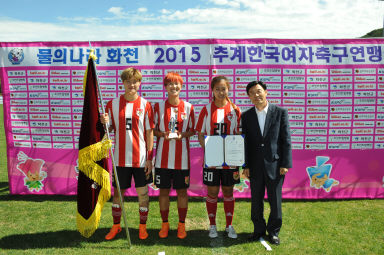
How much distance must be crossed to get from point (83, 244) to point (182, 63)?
3.07 meters

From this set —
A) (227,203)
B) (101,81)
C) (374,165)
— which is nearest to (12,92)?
(101,81)

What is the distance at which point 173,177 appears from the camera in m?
3.50

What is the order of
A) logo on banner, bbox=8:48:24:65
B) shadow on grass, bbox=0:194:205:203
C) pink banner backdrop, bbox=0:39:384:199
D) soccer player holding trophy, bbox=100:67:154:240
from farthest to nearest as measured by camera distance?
1. shadow on grass, bbox=0:194:205:203
2. logo on banner, bbox=8:48:24:65
3. pink banner backdrop, bbox=0:39:384:199
4. soccer player holding trophy, bbox=100:67:154:240

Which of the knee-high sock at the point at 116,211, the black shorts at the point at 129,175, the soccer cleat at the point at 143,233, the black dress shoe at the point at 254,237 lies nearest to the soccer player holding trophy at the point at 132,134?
the black shorts at the point at 129,175

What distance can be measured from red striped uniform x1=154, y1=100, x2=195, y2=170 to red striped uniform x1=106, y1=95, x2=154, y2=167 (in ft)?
0.56

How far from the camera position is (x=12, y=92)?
5.00 metres

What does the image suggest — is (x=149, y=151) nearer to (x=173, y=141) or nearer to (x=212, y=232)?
(x=173, y=141)

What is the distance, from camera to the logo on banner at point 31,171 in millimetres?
5121

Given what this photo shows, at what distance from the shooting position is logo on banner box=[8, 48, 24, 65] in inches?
193

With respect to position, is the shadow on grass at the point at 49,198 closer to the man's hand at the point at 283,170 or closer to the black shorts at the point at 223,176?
the black shorts at the point at 223,176

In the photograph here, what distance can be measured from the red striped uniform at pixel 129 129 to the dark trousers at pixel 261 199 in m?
1.38

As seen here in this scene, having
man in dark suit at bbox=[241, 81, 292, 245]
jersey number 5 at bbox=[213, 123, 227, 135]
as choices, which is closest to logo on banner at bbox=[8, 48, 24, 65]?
jersey number 5 at bbox=[213, 123, 227, 135]

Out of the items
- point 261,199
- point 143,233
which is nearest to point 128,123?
point 143,233

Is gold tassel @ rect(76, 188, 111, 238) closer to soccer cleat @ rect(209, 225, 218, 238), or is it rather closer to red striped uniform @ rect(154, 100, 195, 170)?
red striped uniform @ rect(154, 100, 195, 170)
